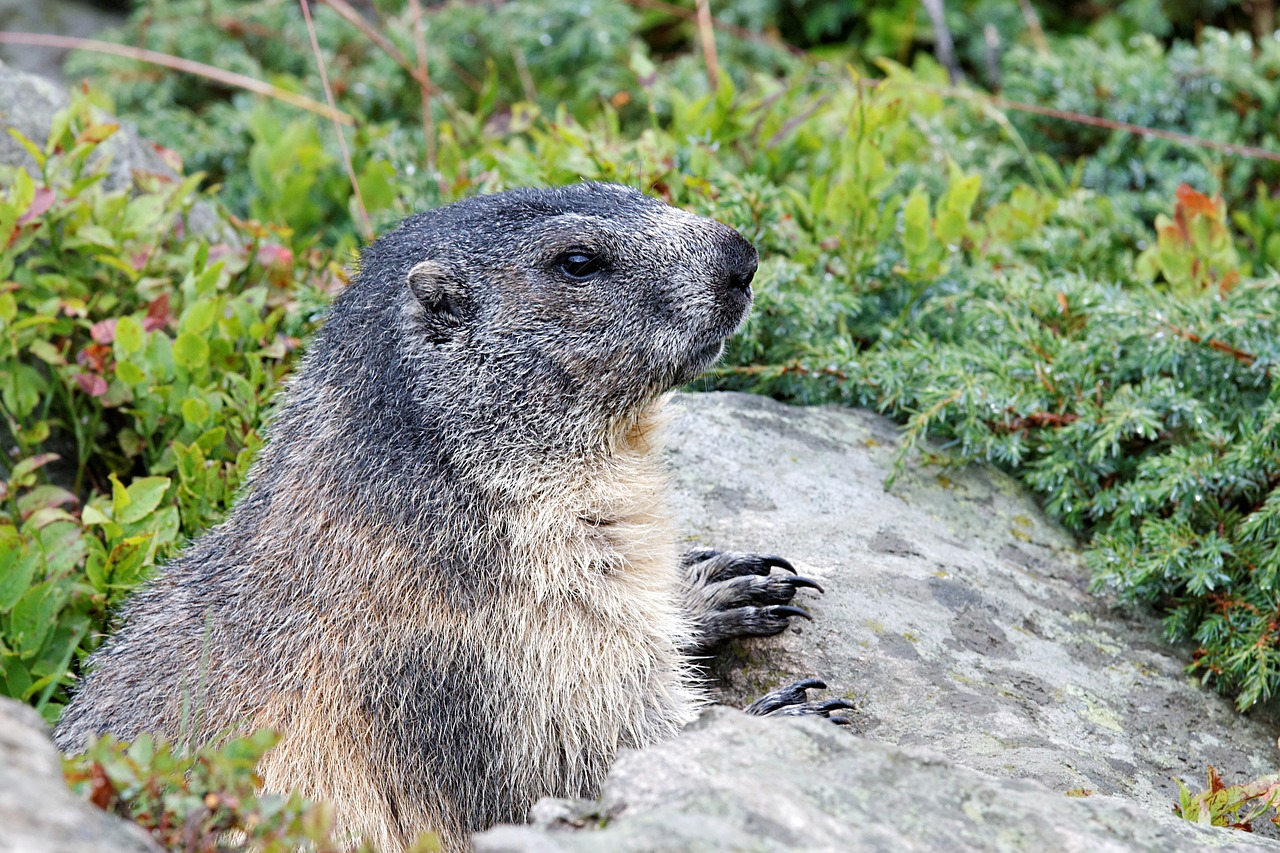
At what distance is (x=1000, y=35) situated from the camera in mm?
10172

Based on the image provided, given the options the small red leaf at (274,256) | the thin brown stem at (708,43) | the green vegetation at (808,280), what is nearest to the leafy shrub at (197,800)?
the green vegetation at (808,280)

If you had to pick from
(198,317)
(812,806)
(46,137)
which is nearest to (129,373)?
(198,317)

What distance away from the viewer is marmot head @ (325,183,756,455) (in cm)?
425

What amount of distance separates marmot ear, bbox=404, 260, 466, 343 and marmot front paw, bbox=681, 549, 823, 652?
4.16 ft

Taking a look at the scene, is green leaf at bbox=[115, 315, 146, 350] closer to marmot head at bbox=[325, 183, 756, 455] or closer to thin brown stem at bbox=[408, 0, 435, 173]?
marmot head at bbox=[325, 183, 756, 455]

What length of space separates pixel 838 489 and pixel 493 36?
521 cm

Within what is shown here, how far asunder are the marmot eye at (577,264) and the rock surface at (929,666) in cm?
113

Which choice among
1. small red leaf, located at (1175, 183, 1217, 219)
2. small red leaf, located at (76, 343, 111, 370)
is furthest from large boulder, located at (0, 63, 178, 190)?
small red leaf, located at (1175, 183, 1217, 219)

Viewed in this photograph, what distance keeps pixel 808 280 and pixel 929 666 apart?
2.05 metres

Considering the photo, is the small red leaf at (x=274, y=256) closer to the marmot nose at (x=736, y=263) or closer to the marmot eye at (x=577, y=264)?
the marmot eye at (x=577, y=264)

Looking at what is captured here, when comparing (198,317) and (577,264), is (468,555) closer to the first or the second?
(577,264)

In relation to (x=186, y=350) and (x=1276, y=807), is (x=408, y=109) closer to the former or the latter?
(x=186, y=350)

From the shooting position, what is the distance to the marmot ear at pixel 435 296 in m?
4.25

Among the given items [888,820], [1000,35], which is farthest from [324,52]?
[888,820]
